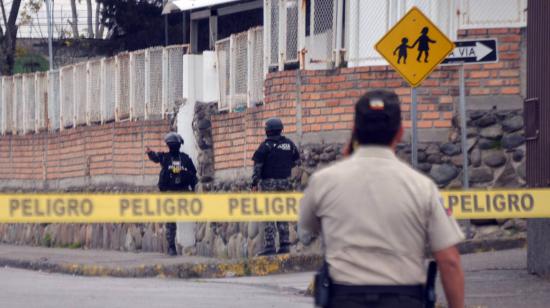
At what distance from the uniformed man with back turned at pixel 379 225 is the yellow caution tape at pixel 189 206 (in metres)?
6.85

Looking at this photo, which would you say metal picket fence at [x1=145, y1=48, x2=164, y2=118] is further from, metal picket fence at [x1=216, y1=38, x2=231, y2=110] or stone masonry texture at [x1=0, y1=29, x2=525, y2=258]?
metal picket fence at [x1=216, y1=38, x2=231, y2=110]

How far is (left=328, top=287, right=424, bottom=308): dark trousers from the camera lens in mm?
5188

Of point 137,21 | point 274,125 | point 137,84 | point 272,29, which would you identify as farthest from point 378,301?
point 137,21

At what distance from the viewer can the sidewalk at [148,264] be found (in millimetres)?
16000

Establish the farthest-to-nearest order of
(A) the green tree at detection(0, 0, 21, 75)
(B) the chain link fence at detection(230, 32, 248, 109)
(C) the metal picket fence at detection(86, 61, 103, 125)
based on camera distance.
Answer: (A) the green tree at detection(0, 0, 21, 75), (C) the metal picket fence at detection(86, 61, 103, 125), (B) the chain link fence at detection(230, 32, 248, 109)

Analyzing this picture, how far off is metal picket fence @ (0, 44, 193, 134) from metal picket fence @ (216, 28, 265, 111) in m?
0.15

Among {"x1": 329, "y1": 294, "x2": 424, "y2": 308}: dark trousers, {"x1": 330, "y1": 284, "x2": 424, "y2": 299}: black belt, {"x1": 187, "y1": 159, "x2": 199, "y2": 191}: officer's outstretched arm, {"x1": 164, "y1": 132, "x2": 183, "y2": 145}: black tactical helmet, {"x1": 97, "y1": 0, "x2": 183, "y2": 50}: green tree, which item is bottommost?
{"x1": 187, "y1": 159, "x2": 199, "y2": 191}: officer's outstretched arm

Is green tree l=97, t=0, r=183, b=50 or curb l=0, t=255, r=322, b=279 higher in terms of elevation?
green tree l=97, t=0, r=183, b=50

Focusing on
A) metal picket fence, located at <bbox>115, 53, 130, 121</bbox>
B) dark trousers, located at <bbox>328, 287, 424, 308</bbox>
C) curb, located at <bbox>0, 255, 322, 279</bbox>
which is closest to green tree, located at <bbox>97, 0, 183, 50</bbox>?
metal picket fence, located at <bbox>115, 53, 130, 121</bbox>

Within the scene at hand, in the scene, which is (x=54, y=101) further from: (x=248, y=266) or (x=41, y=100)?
(x=248, y=266)

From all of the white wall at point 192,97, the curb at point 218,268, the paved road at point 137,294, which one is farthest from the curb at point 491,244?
the white wall at point 192,97

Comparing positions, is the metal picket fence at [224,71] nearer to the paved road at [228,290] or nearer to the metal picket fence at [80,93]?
the paved road at [228,290]

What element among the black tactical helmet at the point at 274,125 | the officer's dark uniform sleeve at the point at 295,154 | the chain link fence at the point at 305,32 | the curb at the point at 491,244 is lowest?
the curb at the point at 491,244

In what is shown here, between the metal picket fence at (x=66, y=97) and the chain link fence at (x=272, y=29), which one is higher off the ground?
the chain link fence at (x=272, y=29)
